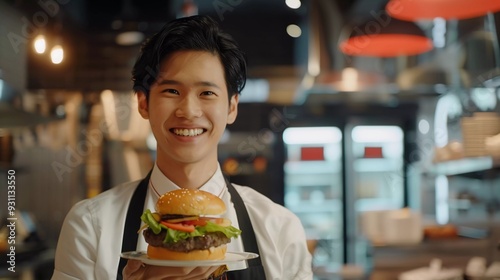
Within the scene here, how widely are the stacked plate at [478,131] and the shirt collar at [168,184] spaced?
2041mm

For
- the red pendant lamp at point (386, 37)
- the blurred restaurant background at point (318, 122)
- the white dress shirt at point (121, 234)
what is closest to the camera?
the white dress shirt at point (121, 234)

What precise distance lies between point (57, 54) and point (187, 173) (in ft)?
4.49

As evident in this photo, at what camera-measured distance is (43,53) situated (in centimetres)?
321

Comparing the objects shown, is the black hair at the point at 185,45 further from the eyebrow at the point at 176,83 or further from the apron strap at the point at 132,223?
the apron strap at the point at 132,223

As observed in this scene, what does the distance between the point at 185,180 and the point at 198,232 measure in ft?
1.30

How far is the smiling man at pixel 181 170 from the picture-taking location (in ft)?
7.28

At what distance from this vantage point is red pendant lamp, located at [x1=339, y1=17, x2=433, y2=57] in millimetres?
3467

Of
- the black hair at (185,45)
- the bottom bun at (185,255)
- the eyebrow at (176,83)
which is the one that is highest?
the black hair at (185,45)

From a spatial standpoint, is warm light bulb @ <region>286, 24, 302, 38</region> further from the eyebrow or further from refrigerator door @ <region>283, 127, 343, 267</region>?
the eyebrow

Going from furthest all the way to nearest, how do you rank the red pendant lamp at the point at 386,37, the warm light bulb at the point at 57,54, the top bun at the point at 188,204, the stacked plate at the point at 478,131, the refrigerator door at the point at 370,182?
the refrigerator door at the point at 370,182
the stacked plate at the point at 478,131
the red pendant lamp at the point at 386,37
the warm light bulb at the point at 57,54
the top bun at the point at 188,204

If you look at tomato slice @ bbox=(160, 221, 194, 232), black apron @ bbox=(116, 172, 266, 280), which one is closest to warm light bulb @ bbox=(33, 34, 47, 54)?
black apron @ bbox=(116, 172, 266, 280)

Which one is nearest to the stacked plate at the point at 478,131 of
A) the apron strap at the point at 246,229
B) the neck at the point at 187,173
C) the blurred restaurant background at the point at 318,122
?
the blurred restaurant background at the point at 318,122

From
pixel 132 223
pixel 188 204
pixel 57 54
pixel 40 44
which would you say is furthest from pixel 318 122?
pixel 188 204

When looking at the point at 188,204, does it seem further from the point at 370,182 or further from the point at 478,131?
the point at 370,182
